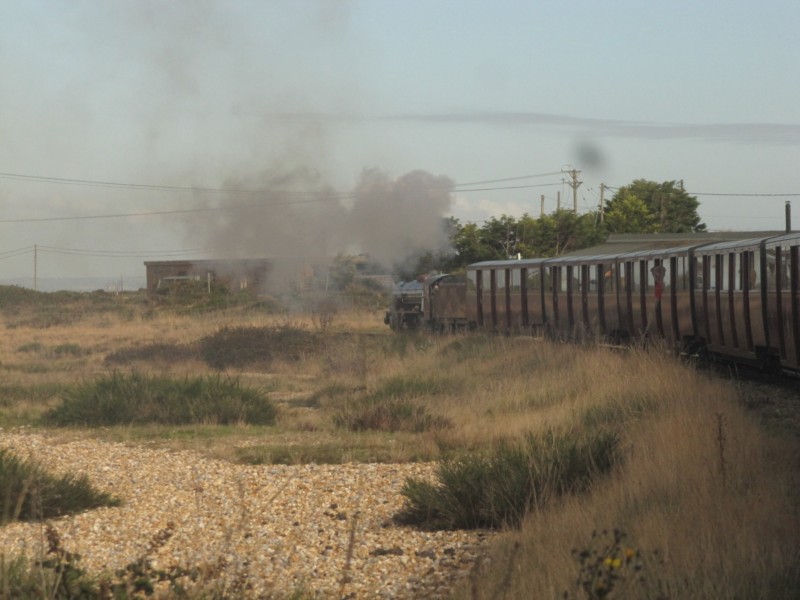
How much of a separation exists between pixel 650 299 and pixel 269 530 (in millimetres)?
18388

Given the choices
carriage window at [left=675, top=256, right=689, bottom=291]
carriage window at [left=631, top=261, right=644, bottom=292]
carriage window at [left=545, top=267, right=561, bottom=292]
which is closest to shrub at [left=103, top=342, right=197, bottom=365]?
carriage window at [left=545, top=267, right=561, bottom=292]

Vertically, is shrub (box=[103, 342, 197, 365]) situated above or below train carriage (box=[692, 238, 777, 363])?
below

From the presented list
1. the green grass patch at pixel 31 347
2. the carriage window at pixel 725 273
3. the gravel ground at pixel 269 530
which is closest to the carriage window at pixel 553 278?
the carriage window at pixel 725 273

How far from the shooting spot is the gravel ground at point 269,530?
23.1 feet

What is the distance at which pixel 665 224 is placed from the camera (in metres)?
78.0

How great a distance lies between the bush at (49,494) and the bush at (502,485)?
2758mm

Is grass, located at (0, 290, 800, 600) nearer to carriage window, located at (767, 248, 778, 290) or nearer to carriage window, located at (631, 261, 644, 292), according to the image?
carriage window, located at (767, 248, 778, 290)

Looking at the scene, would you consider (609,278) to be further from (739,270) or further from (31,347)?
(31,347)

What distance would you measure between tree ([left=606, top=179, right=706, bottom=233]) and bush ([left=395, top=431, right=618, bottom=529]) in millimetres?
66018

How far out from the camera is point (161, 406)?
57.1 feet

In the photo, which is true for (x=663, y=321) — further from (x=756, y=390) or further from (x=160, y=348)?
(x=160, y=348)

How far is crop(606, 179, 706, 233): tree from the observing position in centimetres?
7575

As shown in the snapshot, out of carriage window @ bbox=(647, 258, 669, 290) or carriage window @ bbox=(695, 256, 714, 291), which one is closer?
carriage window @ bbox=(695, 256, 714, 291)

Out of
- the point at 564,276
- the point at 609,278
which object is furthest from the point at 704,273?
the point at 564,276
